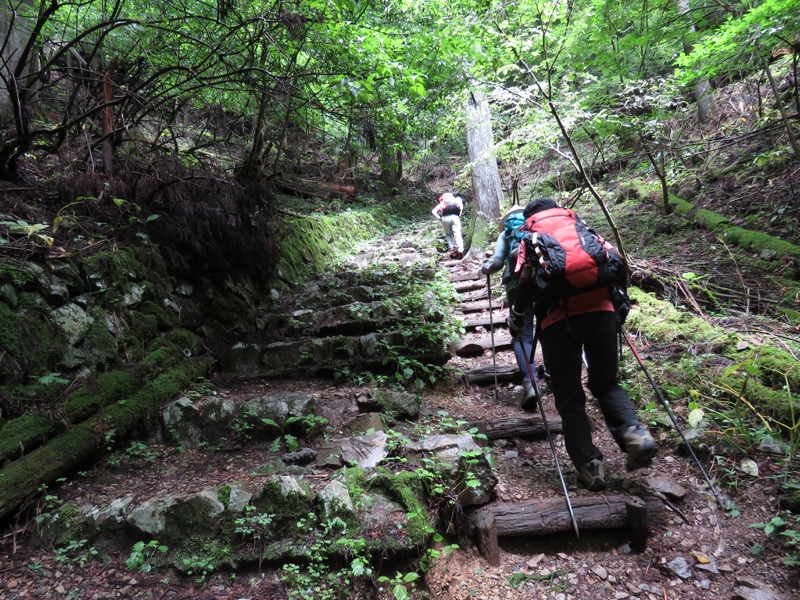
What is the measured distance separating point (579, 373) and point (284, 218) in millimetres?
6770

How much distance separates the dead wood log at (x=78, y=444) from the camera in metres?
2.45

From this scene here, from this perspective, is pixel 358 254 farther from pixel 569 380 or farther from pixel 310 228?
pixel 569 380

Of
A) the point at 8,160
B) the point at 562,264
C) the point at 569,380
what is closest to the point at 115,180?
the point at 8,160

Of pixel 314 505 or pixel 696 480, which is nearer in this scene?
pixel 314 505

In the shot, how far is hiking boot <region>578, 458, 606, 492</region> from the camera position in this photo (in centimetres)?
300

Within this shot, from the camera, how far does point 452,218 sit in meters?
9.94

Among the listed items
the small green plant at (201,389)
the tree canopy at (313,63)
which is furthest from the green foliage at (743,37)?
the small green plant at (201,389)

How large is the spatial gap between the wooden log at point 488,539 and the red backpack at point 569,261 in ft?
5.27

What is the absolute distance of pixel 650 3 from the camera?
6.15 meters

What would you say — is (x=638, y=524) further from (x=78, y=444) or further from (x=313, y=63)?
(x=313, y=63)

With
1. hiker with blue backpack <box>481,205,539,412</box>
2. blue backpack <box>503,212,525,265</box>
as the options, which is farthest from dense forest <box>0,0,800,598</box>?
blue backpack <box>503,212,525,265</box>

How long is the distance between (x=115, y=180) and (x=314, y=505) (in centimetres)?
397

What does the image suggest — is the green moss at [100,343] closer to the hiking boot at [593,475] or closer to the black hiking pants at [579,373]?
the black hiking pants at [579,373]

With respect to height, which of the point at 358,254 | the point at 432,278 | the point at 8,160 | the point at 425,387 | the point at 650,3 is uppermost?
the point at 650,3
